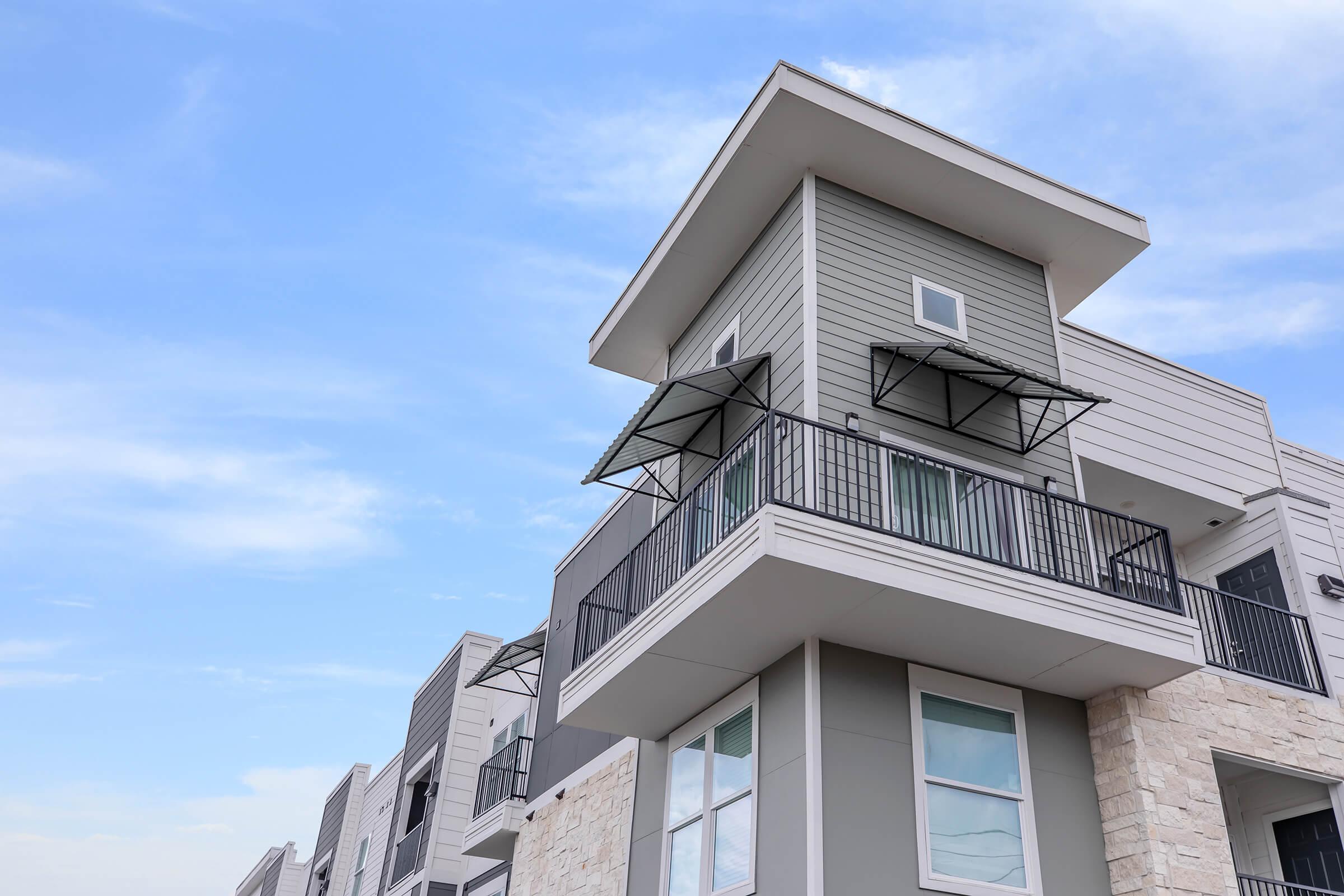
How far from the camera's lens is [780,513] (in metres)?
8.04

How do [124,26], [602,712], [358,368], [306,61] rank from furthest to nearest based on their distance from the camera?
[358,368], [306,61], [124,26], [602,712]

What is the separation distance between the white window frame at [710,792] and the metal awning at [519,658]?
644 centimetres

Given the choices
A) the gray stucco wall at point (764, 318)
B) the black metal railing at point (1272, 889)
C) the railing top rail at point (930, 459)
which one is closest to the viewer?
the railing top rail at point (930, 459)

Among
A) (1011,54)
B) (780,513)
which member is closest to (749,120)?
(780,513)

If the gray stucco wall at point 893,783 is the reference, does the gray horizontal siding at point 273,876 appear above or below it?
above

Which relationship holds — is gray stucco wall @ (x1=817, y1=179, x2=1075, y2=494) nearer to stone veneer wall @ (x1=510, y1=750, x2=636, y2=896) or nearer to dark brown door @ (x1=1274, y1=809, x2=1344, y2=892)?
dark brown door @ (x1=1274, y1=809, x2=1344, y2=892)

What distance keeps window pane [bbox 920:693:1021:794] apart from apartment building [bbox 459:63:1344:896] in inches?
1.1

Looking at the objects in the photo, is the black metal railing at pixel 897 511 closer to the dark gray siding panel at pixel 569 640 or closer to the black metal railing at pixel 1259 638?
the black metal railing at pixel 1259 638

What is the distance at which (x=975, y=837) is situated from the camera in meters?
8.66

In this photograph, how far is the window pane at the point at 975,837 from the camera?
8.46 meters

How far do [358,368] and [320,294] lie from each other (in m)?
2.28

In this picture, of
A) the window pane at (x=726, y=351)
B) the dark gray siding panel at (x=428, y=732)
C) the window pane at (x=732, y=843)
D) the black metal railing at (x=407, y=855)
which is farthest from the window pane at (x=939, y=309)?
the black metal railing at (x=407, y=855)

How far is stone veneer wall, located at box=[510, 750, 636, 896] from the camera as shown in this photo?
11445 mm

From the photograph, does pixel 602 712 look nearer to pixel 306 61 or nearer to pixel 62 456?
pixel 306 61
